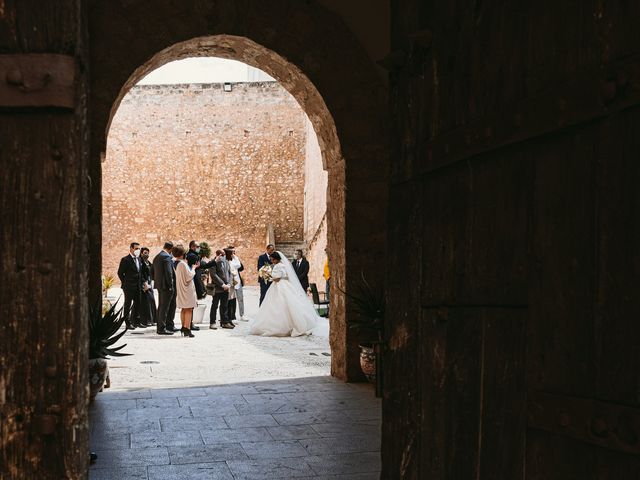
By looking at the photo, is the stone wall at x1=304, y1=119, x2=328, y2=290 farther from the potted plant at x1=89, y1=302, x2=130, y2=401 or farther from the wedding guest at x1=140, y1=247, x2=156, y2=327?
the potted plant at x1=89, y1=302, x2=130, y2=401

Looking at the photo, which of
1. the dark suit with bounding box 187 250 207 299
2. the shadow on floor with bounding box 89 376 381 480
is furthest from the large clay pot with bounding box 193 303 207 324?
the shadow on floor with bounding box 89 376 381 480

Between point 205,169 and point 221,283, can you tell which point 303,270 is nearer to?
point 221,283

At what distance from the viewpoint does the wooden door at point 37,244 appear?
1633mm

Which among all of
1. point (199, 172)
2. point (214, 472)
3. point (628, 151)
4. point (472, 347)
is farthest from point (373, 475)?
point (199, 172)

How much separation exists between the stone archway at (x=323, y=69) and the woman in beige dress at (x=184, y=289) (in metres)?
4.55

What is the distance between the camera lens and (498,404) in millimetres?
1659

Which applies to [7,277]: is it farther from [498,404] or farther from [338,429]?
[338,429]

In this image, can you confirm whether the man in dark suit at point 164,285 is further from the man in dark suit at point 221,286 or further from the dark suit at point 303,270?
the dark suit at point 303,270

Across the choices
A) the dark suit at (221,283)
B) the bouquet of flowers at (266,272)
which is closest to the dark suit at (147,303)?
the dark suit at (221,283)

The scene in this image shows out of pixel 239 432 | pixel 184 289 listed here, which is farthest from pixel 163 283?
pixel 239 432

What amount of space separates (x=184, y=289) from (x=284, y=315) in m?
1.56

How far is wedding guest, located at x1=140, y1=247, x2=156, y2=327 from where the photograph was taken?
36.4 ft

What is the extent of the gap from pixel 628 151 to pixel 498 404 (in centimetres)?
69

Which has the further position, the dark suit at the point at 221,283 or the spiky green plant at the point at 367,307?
the dark suit at the point at 221,283
